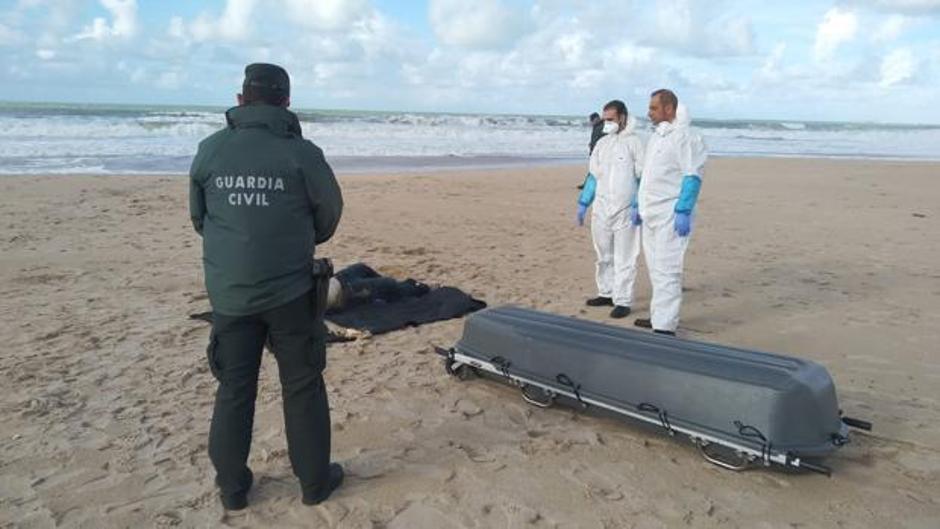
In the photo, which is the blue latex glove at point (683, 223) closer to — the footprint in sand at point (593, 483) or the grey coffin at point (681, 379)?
the grey coffin at point (681, 379)

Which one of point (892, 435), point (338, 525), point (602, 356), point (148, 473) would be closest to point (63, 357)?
point (148, 473)

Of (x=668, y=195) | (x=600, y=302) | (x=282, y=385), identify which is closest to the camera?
(x=282, y=385)

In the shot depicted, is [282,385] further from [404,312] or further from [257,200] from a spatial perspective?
[404,312]

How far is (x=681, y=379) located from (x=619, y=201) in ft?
9.97

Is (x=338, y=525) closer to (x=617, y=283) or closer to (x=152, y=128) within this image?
(x=617, y=283)

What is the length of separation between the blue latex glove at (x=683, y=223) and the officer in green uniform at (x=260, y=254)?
324 cm

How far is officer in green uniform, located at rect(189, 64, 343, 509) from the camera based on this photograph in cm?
306

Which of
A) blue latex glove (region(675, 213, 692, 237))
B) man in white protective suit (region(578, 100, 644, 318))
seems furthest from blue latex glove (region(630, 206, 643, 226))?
blue latex glove (region(675, 213, 692, 237))

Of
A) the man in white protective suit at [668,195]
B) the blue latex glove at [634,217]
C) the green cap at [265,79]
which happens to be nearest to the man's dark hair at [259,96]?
the green cap at [265,79]

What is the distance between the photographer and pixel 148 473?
3.69 metres

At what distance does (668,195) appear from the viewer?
5824 mm

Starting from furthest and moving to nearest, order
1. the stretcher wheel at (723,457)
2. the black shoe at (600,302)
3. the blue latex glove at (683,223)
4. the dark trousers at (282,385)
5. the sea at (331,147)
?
the sea at (331,147), the black shoe at (600,302), the blue latex glove at (683,223), the stretcher wheel at (723,457), the dark trousers at (282,385)

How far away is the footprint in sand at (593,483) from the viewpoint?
11.8ft

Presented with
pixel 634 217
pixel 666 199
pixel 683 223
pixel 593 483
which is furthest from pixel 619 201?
pixel 593 483
